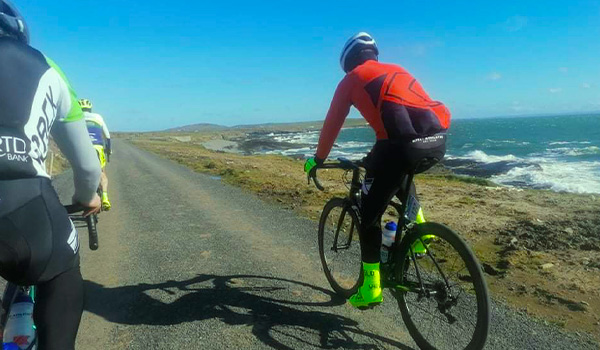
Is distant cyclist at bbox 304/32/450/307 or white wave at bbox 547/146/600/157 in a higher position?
distant cyclist at bbox 304/32/450/307

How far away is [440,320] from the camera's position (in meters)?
3.22

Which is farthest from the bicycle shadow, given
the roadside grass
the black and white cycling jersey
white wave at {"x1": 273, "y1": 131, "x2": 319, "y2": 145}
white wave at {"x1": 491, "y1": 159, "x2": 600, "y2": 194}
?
white wave at {"x1": 273, "y1": 131, "x2": 319, "y2": 145}

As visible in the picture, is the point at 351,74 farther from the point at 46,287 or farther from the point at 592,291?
the point at 592,291

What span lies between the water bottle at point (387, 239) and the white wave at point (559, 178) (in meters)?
17.8

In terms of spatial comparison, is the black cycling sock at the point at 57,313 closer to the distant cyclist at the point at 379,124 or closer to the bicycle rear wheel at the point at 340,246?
the distant cyclist at the point at 379,124

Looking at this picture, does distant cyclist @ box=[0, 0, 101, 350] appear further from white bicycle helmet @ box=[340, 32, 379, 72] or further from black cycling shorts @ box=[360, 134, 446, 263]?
white bicycle helmet @ box=[340, 32, 379, 72]

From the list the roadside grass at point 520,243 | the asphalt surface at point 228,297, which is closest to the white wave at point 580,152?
the roadside grass at point 520,243

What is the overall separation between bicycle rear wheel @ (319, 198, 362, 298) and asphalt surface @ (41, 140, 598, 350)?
182 millimetres

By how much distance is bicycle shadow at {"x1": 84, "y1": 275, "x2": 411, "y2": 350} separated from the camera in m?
3.39

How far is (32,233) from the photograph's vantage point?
1.64m

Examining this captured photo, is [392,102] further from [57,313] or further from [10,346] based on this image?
[10,346]

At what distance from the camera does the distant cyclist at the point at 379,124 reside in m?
2.83

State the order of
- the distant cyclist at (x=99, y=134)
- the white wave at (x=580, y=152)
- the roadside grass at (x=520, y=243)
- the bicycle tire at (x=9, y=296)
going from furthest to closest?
the white wave at (x=580, y=152), the distant cyclist at (x=99, y=134), the roadside grass at (x=520, y=243), the bicycle tire at (x=9, y=296)

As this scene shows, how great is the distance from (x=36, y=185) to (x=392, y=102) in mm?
2203
